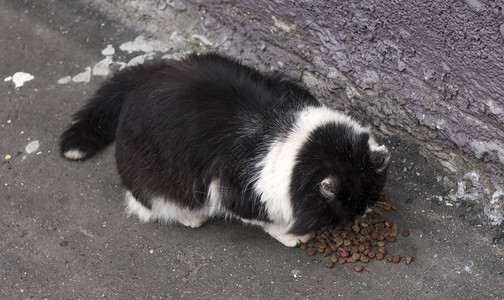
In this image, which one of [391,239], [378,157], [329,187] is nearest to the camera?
[329,187]

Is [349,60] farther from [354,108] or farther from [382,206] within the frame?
[382,206]

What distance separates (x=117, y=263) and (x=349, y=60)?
1.68m

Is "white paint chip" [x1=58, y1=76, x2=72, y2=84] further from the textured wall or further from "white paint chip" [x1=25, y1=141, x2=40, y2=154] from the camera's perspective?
the textured wall

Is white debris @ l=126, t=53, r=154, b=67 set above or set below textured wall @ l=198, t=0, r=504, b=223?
below

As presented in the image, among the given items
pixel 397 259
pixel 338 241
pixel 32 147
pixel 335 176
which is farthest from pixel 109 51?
pixel 397 259

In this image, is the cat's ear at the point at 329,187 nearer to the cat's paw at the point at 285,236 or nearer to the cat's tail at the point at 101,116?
the cat's paw at the point at 285,236

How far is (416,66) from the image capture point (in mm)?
3293

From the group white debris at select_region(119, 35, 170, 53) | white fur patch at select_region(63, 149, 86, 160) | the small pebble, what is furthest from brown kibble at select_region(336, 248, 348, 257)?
white debris at select_region(119, 35, 170, 53)

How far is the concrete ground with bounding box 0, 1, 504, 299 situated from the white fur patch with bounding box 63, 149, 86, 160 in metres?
0.07

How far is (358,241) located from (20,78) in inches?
104

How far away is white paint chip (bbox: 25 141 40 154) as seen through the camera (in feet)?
13.1

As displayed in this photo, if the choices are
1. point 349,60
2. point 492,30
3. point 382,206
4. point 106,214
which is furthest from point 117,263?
point 492,30

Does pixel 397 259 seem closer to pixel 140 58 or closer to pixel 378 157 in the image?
pixel 378 157

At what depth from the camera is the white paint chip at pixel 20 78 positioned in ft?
14.5
